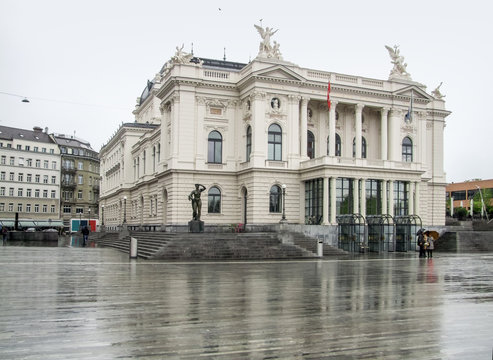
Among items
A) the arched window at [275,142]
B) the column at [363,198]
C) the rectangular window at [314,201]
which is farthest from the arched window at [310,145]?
the column at [363,198]

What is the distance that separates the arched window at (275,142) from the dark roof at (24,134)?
71.9 metres

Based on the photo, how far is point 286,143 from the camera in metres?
53.4

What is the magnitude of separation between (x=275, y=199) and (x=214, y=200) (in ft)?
21.1

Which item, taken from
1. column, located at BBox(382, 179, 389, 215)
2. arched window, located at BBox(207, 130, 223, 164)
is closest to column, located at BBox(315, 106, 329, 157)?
column, located at BBox(382, 179, 389, 215)

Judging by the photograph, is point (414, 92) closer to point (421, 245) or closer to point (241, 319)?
point (421, 245)

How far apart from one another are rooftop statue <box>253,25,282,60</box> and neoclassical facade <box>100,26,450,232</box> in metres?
0.11

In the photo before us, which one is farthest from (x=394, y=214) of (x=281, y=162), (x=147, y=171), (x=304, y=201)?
(x=147, y=171)

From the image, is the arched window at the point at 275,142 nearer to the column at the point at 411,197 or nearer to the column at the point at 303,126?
the column at the point at 303,126

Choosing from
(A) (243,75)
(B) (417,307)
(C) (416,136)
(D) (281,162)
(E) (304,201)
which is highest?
(A) (243,75)

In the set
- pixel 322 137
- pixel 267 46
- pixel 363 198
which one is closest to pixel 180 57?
pixel 267 46

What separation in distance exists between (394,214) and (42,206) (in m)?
80.3

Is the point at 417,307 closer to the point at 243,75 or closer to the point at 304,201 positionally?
the point at 304,201

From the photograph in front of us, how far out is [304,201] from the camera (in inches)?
2103

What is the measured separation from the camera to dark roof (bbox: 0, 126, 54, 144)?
350 ft
